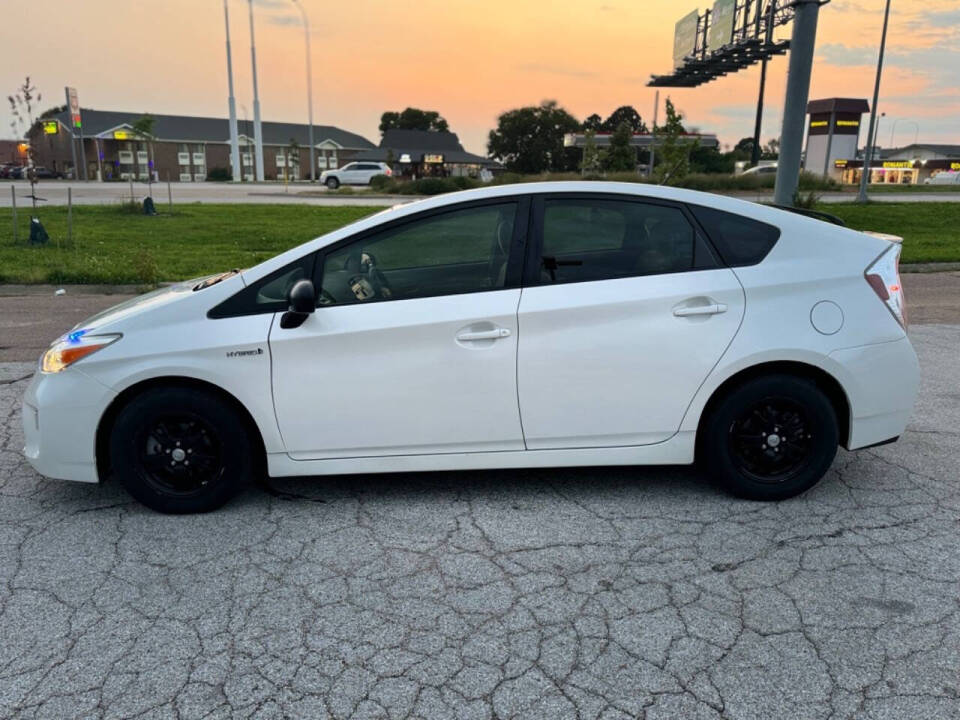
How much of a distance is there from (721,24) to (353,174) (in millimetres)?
23741

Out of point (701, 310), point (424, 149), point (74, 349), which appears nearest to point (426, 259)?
point (701, 310)

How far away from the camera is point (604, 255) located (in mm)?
3893

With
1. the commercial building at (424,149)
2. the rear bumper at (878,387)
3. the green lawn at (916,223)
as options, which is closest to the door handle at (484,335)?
the rear bumper at (878,387)

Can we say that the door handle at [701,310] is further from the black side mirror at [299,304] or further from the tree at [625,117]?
the tree at [625,117]

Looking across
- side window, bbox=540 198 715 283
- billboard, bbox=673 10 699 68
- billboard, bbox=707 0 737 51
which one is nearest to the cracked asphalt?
side window, bbox=540 198 715 283

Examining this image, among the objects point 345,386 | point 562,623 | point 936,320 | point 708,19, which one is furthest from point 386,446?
point 708,19

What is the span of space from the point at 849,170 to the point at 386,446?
5802cm

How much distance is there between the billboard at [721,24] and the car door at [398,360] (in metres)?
28.8

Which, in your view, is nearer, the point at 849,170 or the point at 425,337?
the point at 425,337

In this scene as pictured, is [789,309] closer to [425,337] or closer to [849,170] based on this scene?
[425,337]

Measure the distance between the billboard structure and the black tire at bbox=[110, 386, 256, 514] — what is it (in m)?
19.7

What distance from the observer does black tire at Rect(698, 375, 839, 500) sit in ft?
12.6

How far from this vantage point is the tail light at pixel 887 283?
12.8ft

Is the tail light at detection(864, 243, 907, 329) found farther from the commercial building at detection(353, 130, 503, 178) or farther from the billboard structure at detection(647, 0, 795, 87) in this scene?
the commercial building at detection(353, 130, 503, 178)
